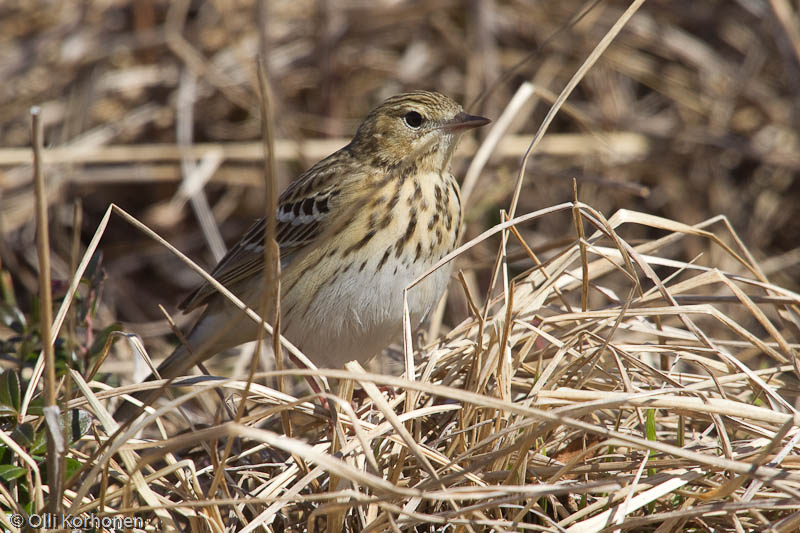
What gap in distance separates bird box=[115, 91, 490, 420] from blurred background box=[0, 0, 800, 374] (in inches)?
72.3

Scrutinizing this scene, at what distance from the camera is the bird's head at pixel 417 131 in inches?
136

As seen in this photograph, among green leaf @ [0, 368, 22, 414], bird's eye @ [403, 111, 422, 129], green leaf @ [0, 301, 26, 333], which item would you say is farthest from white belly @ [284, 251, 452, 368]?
green leaf @ [0, 368, 22, 414]

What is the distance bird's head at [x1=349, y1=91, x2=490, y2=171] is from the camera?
3.45 m

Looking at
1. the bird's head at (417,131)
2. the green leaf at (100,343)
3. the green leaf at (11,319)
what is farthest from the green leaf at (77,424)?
the bird's head at (417,131)

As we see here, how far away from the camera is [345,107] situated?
21.4 feet

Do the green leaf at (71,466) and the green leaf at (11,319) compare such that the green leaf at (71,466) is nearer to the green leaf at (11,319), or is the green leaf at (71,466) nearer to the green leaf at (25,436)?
the green leaf at (25,436)

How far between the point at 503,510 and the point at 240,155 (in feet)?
12.9

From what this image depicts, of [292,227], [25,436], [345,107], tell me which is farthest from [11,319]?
[345,107]

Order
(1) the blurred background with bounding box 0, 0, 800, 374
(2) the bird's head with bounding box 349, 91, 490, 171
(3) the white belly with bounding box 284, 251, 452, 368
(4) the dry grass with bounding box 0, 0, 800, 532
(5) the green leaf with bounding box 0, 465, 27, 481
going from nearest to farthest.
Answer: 1. (5) the green leaf with bounding box 0, 465, 27, 481
2. (3) the white belly with bounding box 284, 251, 452, 368
3. (2) the bird's head with bounding box 349, 91, 490, 171
4. (4) the dry grass with bounding box 0, 0, 800, 532
5. (1) the blurred background with bounding box 0, 0, 800, 374

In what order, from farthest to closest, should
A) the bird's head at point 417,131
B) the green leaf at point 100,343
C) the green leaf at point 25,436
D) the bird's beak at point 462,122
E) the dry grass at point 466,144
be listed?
the dry grass at point 466,144
the bird's head at point 417,131
the bird's beak at point 462,122
the green leaf at point 100,343
the green leaf at point 25,436

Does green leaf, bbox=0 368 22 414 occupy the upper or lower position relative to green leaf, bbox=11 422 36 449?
upper

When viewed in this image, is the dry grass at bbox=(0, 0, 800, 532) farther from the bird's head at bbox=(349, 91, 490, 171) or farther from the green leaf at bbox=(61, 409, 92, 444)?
the green leaf at bbox=(61, 409, 92, 444)

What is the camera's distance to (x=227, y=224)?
6.28 meters

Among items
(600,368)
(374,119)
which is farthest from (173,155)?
(600,368)
